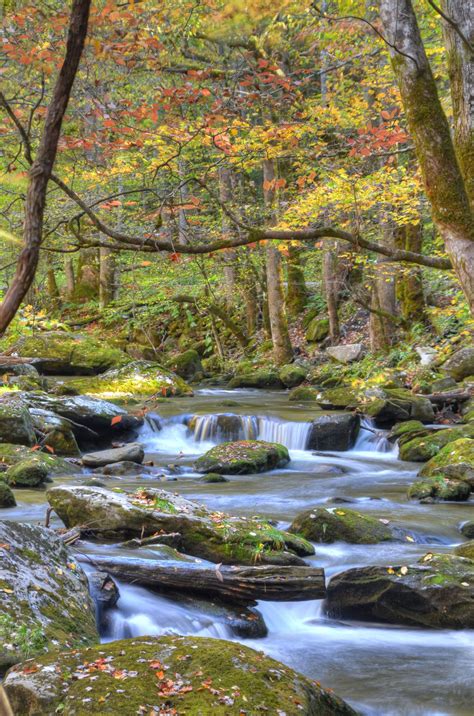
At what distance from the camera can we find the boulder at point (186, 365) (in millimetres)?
22031

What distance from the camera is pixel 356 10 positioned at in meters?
8.66

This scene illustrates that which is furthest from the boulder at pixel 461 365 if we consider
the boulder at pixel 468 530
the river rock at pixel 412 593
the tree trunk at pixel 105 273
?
the tree trunk at pixel 105 273

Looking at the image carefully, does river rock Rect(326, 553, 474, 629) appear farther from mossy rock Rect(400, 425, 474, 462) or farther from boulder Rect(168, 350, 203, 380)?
boulder Rect(168, 350, 203, 380)

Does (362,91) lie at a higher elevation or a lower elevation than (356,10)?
higher

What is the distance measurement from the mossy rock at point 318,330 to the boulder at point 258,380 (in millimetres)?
2613

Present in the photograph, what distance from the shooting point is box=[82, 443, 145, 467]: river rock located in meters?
10.6

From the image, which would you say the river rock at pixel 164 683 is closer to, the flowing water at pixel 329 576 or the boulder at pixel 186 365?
the flowing water at pixel 329 576

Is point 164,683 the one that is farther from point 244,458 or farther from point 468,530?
point 244,458

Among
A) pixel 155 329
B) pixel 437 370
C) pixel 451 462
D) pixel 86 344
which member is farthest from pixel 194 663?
pixel 155 329

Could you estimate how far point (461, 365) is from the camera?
14.2 m

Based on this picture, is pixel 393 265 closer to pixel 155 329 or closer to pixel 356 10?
pixel 356 10

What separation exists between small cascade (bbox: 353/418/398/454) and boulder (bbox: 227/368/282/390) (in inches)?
233

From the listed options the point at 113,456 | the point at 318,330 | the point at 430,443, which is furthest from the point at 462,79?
the point at 318,330

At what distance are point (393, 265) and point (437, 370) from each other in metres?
2.49
